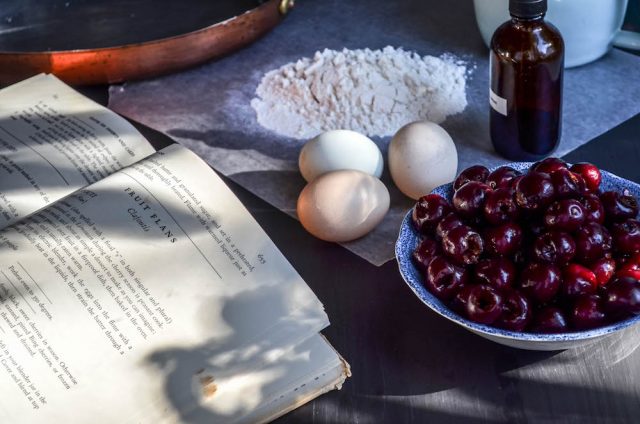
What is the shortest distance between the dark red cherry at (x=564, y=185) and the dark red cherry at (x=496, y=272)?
8cm

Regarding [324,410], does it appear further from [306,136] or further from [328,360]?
[306,136]

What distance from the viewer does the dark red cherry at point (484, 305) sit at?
0.61 metres

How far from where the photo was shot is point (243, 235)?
718 millimetres

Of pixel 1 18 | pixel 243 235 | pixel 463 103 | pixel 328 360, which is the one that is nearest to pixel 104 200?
pixel 243 235

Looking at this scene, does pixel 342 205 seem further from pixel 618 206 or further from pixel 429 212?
pixel 618 206

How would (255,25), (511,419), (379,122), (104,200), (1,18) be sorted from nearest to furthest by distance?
1. (511,419)
2. (104,200)
3. (379,122)
4. (255,25)
5. (1,18)

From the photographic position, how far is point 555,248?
64 cm

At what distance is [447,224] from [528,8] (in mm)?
250

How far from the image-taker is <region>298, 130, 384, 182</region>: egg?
0.86 metres

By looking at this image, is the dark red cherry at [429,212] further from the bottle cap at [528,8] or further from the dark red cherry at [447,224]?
the bottle cap at [528,8]

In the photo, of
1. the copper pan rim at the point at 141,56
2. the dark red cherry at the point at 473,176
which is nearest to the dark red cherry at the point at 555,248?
the dark red cherry at the point at 473,176

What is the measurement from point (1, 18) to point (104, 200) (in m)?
0.63

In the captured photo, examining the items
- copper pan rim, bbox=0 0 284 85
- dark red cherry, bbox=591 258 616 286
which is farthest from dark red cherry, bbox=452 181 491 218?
copper pan rim, bbox=0 0 284 85

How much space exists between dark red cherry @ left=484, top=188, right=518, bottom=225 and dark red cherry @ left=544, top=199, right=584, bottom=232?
3 centimetres
